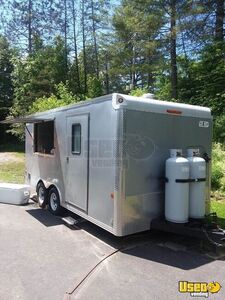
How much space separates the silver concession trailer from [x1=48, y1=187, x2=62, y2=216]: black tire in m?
0.55

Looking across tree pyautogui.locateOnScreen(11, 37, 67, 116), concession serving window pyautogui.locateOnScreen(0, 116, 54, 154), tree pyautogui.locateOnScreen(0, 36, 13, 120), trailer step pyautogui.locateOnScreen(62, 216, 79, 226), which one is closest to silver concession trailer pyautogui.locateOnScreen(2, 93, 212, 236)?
trailer step pyautogui.locateOnScreen(62, 216, 79, 226)

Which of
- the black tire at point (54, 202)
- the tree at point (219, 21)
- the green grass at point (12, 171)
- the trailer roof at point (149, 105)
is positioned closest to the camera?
the trailer roof at point (149, 105)

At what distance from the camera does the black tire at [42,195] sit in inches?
340

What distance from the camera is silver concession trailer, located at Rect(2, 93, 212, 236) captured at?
5.55m

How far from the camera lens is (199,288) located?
442 cm

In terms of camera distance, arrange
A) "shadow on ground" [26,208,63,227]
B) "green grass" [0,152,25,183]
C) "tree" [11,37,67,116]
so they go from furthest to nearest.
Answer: "tree" [11,37,67,116]
"green grass" [0,152,25,183]
"shadow on ground" [26,208,63,227]

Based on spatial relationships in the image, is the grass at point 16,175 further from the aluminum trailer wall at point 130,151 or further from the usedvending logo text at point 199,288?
the usedvending logo text at point 199,288

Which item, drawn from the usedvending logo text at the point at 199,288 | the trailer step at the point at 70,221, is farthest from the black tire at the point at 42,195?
the usedvending logo text at the point at 199,288

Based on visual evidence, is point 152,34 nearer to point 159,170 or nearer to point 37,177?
point 37,177

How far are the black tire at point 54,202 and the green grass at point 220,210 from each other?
3542 millimetres

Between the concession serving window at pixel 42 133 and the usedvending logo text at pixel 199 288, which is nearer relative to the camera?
the usedvending logo text at pixel 199 288

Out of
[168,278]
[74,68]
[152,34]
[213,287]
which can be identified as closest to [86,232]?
[168,278]

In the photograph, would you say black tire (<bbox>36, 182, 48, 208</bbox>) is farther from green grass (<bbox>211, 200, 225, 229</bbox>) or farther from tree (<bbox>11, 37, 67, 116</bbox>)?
tree (<bbox>11, 37, 67, 116</bbox>)

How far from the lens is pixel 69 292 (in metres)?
4.20
